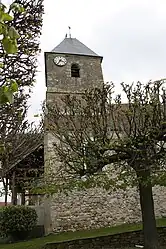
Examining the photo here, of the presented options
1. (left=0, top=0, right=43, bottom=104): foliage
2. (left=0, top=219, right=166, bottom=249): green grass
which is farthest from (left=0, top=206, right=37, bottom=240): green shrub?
(left=0, top=0, right=43, bottom=104): foliage

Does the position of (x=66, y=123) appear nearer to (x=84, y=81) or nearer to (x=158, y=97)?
(x=158, y=97)

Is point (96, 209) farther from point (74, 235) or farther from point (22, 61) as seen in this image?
point (22, 61)

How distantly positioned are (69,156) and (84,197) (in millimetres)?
5662

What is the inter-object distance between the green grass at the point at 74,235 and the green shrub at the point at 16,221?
78cm

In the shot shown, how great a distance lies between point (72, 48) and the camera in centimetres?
2073

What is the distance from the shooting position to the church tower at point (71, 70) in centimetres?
1809

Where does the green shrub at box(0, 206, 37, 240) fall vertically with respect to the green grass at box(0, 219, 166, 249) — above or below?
above

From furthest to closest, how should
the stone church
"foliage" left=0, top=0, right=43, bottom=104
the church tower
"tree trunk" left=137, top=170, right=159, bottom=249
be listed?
the church tower < the stone church < "tree trunk" left=137, top=170, right=159, bottom=249 < "foliage" left=0, top=0, right=43, bottom=104

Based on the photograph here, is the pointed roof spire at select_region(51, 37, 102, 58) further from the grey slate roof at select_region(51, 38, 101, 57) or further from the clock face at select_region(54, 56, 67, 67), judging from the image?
the clock face at select_region(54, 56, 67, 67)

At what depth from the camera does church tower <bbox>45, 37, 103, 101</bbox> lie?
1809 cm

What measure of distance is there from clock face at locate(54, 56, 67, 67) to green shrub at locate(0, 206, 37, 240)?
8.69 meters

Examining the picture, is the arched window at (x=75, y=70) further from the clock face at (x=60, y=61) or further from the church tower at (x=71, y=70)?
the clock face at (x=60, y=61)

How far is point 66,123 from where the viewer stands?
10320 mm

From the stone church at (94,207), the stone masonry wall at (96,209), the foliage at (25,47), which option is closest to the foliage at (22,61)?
the foliage at (25,47)
